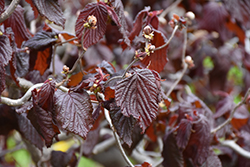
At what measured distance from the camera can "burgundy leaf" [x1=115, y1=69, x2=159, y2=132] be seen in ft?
1.96

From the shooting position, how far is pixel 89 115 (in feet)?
2.08

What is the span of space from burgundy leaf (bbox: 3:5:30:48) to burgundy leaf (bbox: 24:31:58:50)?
68mm

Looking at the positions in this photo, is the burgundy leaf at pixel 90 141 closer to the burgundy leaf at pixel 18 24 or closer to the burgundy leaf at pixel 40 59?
the burgundy leaf at pixel 40 59

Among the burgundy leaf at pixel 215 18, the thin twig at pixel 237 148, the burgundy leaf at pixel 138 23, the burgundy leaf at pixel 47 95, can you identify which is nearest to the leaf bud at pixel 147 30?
the burgundy leaf at pixel 138 23

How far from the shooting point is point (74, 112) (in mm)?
620

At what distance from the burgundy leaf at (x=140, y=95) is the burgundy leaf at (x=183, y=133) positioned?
1.02 ft

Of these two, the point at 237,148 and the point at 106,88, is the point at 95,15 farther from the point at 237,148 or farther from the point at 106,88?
the point at 237,148

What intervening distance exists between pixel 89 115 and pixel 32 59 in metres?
0.32

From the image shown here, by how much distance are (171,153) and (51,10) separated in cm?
59

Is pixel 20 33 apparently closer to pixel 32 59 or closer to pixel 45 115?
pixel 32 59

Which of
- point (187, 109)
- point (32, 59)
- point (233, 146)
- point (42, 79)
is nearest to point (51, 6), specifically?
point (32, 59)

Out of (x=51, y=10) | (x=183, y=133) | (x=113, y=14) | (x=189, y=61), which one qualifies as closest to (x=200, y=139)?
(x=183, y=133)

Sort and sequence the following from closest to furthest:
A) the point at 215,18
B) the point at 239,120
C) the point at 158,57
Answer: the point at 158,57, the point at 239,120, the point at 215,18

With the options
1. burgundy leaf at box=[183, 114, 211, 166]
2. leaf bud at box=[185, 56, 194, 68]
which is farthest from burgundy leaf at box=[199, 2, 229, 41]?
burgundy leaf at box=[183, 114, 211, 166]
